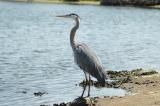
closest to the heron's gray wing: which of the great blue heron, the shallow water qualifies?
the great blue heron

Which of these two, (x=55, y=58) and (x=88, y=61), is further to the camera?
(x=55, y=58)

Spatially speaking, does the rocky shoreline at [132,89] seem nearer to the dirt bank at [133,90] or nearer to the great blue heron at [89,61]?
the dirt bank at [133,90]

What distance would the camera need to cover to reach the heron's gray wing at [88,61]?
14156 millimetres

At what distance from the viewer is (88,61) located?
47.4ft

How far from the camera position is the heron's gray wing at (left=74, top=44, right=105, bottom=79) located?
14.2 m

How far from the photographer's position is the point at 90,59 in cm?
1447

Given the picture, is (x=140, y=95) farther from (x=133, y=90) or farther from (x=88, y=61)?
(x=88, y=61)

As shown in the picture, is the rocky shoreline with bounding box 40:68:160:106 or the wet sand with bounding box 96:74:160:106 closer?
the wet sand with bounding box 96:74:160:106

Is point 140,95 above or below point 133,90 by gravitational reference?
above

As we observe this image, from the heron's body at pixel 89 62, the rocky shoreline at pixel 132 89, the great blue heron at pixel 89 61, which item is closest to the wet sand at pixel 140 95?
the rocky shoreline at pixel 132 89

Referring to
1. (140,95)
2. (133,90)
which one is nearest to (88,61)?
(140,95)

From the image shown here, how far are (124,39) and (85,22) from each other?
56.6 ft

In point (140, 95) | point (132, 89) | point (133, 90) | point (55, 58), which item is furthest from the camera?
point (55, 58)

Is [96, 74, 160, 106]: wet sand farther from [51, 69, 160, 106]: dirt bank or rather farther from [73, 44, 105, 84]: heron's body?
[73, 44, 105, 84]: heron's body
